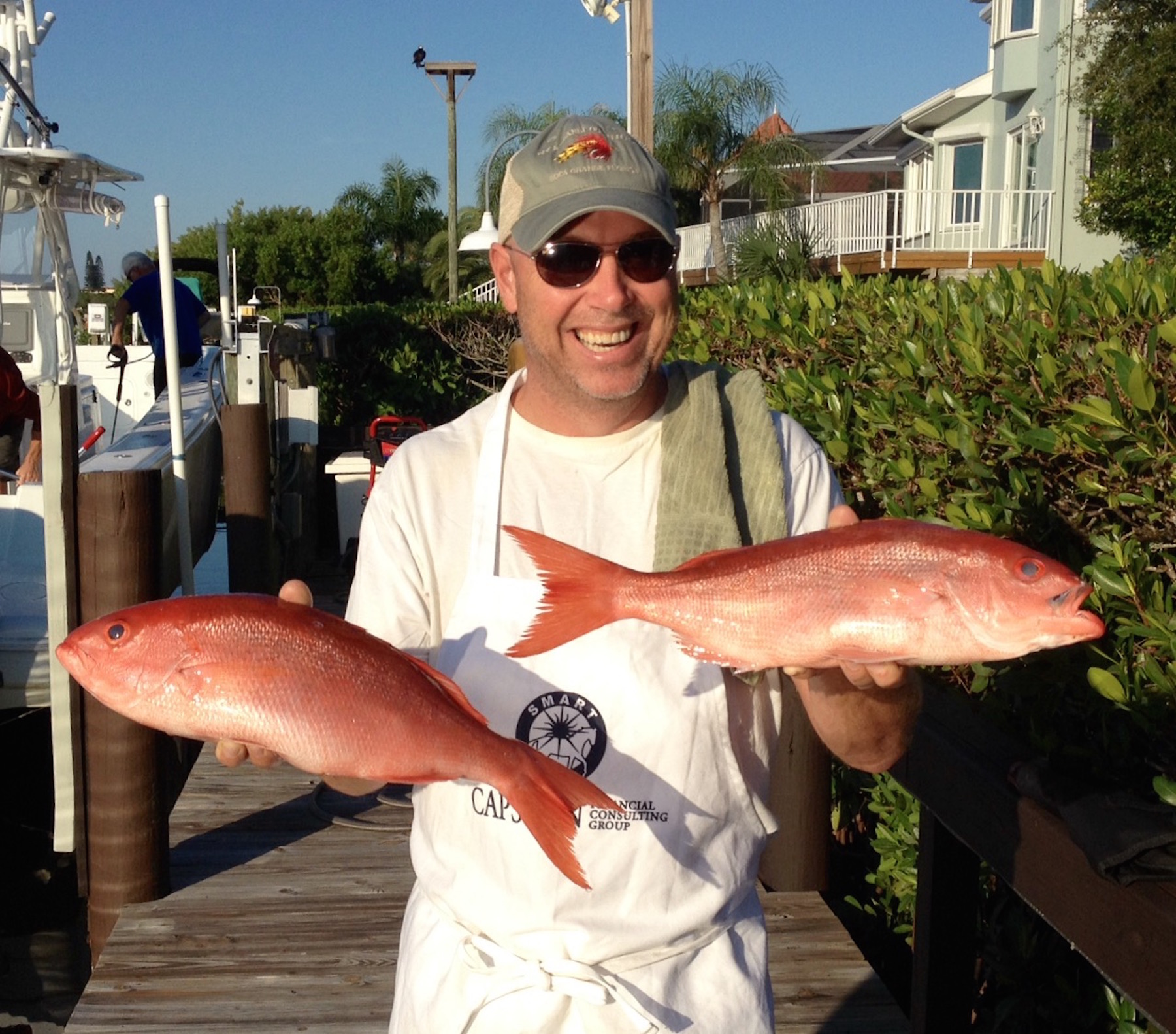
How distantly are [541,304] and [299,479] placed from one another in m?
A: 8.59

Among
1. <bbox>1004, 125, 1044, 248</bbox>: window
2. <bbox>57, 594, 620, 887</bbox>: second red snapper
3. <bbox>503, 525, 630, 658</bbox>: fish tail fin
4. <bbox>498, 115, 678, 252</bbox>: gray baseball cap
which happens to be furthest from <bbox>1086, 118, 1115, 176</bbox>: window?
<bbox>57, 594, 620, 887</bbox>: second red snapper

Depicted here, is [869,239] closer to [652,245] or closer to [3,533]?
[3,533]

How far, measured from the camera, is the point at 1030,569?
1753 millimetres

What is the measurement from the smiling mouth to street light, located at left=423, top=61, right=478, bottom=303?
98.6 feet

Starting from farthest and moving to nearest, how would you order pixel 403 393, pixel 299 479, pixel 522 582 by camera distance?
pixel 403 393 < pixel 299 479 < pixel 522 582

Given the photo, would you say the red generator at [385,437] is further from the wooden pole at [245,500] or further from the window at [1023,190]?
the window at [1023,190]

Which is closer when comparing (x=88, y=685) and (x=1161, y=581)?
(x=88, y=685)

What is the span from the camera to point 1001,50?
2952cm

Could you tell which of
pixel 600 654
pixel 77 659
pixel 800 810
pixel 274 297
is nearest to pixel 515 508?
pixel 600 654

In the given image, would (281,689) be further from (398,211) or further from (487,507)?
(398,211)

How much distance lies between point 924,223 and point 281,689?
29.5 m

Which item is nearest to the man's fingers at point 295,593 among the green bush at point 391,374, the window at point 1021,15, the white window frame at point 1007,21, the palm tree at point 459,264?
the green bush at point 391,374

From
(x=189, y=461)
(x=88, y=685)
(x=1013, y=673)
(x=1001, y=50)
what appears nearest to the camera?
(x=88, y=685)

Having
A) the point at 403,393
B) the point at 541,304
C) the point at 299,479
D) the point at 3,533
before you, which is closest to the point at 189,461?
the point at 3,533
